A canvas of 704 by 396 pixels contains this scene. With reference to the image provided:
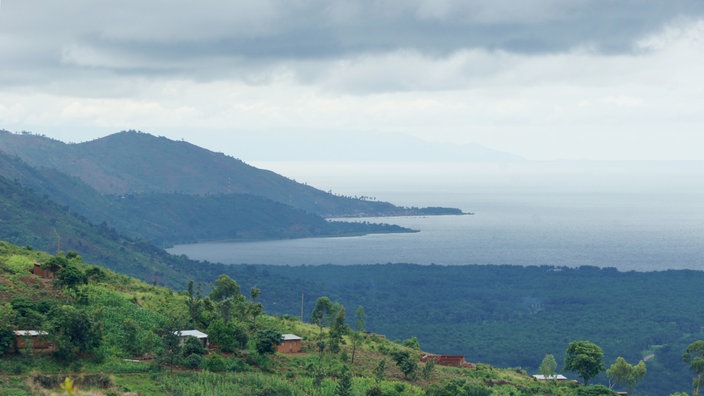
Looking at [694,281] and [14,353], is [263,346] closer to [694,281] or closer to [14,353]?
[14,353]

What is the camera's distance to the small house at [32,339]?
47281mm

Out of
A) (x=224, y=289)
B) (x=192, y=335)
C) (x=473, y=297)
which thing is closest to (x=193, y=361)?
(x=192, y=335)

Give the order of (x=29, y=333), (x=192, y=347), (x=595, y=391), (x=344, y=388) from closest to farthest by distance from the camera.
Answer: (x=344, y=388), (x=29, y=333), (x=192, y=347), (x=595, y=391)

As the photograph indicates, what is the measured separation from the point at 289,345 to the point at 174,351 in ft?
29.9

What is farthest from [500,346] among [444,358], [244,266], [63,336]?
[244,266]

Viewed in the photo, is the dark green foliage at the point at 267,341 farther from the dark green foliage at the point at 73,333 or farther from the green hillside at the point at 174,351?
the dark green foliage at the point at 73,333

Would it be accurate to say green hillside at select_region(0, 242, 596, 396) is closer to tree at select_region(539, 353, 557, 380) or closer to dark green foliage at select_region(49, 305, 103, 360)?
dark green foliage at select_region(49, 305, 103, 360)

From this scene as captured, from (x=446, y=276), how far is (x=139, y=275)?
2435 inches

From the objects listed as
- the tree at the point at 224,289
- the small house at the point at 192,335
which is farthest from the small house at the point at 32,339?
the tree at the point at 224,289

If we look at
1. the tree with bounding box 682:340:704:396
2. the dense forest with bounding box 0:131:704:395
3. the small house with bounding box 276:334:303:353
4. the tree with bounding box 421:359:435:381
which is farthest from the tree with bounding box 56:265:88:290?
the tree with bounding box 682:340:704:396

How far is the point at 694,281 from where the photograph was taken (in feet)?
516

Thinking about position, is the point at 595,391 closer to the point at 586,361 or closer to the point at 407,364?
the point at 586,361

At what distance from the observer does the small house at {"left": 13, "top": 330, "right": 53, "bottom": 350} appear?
4728 cm

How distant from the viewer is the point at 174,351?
4966cm
